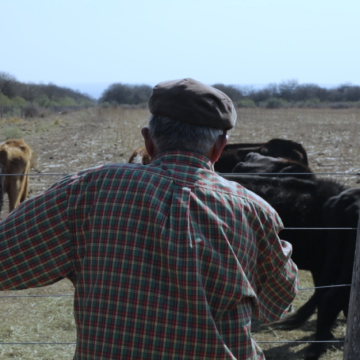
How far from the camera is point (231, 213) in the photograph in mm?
1594

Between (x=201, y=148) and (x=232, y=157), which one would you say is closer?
(x=201, y=148)

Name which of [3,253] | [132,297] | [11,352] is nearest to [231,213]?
[132,297]

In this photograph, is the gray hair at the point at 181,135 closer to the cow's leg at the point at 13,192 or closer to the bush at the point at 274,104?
the cow's leg at the point at 13,192

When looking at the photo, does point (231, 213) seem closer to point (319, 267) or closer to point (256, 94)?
point (319, 267)

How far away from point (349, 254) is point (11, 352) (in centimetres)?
304

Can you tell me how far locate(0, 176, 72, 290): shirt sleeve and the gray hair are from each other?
1.07 feet

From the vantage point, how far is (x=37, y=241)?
1.61m

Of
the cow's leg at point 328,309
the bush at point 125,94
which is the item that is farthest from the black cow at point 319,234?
the bush at point 125,94

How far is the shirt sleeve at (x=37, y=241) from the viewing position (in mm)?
1598

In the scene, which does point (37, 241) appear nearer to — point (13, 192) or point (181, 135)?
point (181, 135)

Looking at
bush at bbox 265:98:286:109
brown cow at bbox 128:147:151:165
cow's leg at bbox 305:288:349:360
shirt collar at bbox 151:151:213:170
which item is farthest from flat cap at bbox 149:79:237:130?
bush at bbox 265:98:286:109

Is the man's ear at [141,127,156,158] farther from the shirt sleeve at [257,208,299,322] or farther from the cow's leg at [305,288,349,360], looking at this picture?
the cow's leg at [305,288,349,360]

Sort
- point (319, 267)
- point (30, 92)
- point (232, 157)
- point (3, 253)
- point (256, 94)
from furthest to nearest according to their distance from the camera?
point (256, 94) < point (30, 92) < point (232, 157) < point (319, 267) < point (3, 253)

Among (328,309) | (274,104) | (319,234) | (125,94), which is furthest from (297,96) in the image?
(328,309)
